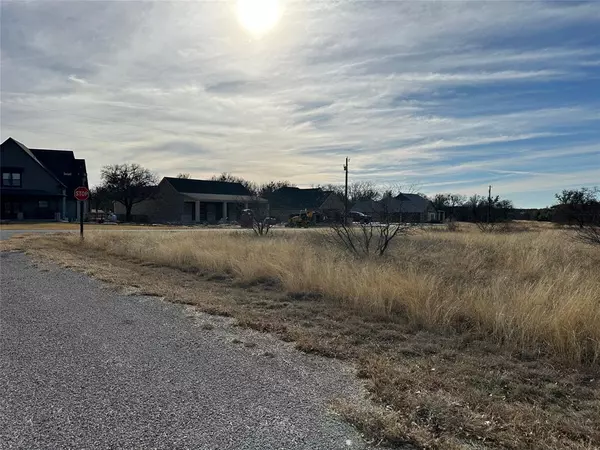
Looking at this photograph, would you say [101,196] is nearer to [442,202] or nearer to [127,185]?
[127,185]

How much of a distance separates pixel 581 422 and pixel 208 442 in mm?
2714

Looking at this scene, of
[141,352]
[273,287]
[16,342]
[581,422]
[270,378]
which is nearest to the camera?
[581,422]

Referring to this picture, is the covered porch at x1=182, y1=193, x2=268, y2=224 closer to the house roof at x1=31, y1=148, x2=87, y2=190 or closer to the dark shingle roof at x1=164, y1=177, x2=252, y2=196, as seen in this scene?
the dark shingle roof at x1=164, y1=177, x2=252, y2=196

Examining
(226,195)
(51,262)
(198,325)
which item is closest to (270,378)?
(198,325)

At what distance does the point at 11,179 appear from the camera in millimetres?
46062

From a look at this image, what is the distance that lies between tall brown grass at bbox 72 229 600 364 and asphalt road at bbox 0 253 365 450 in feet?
7.63

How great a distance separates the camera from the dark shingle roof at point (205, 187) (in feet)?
197

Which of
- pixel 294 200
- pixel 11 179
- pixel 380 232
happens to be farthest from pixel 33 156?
pixel 380 232

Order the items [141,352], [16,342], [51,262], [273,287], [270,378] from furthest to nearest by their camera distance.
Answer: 1. [51,262]
2. [273,287]
3. [16,342]
4. [141,352]
5. [270,378]

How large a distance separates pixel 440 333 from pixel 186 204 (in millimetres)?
55735

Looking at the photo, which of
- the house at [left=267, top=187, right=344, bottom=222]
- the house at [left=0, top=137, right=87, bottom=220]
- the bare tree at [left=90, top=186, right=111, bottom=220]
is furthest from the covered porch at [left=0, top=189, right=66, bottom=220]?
the house at [left=267, top=187, right=344, bottom=222]

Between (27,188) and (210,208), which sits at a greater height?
(27,188)

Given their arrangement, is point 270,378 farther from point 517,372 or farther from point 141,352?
point 517,372

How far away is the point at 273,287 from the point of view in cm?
938
